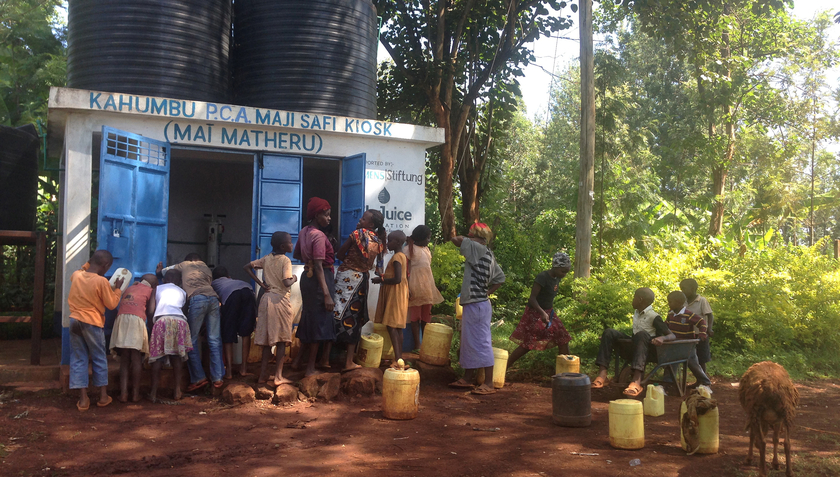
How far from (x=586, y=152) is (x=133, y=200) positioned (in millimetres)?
5826

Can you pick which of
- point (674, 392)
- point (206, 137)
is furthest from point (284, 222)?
point (674, 392)

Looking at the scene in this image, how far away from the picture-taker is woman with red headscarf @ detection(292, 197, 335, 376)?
6345mm

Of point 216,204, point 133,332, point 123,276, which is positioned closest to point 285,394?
point 133,332

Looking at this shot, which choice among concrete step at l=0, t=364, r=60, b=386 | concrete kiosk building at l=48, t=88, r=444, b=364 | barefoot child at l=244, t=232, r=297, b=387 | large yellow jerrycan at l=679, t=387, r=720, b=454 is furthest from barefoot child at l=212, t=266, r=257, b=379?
large yellow jerrycan at l=679, t=387, r=720, b=454

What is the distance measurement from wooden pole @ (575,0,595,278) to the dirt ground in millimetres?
2624

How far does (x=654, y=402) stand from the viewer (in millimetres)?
5836

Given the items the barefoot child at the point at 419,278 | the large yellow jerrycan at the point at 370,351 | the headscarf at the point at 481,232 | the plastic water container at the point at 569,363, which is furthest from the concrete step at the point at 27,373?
the plastic water container at the point at 569,363

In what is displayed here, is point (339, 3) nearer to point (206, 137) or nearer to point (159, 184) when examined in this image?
point (206, 137)

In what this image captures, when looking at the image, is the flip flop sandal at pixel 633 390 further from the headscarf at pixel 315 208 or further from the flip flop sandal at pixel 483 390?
the headscarf at pixel 315 208

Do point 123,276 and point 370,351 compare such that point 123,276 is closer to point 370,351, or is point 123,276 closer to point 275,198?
point 275,198

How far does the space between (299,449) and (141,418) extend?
1.78 m

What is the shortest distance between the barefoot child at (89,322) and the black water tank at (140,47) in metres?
3.03

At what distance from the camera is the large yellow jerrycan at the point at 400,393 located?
223 inches

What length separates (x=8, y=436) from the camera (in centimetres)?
514
